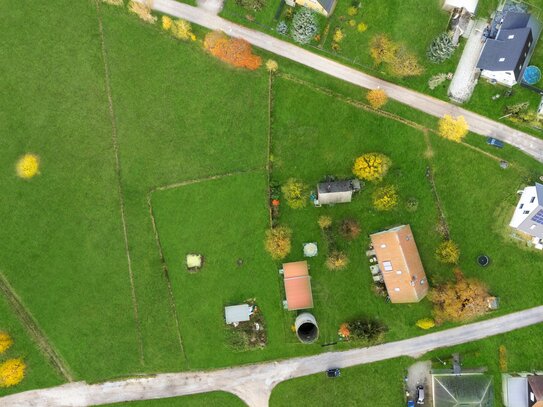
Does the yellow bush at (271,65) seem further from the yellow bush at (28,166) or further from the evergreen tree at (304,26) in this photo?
the yellow bush at (28,166)

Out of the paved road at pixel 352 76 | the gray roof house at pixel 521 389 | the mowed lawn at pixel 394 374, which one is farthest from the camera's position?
A: the paved road at pixel 352 76

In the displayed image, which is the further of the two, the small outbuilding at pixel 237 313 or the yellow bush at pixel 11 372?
the small outbuilding at pixel 237 313

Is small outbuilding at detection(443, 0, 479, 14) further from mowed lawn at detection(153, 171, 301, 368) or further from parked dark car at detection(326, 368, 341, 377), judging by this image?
parked dark car at detection(326, 368, 341, 377)

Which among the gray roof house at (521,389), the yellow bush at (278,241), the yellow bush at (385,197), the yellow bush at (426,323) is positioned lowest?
the gray roof house at (521,389)

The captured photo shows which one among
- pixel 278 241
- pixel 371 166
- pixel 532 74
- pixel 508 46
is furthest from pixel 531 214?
pixel 278 241

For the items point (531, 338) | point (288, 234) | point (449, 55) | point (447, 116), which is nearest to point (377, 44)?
point (449, 55)

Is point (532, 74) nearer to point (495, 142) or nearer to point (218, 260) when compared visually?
point (495, 142)

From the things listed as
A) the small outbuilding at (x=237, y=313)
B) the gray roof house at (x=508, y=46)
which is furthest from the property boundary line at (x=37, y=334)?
the gray roof house at (x=508, y=46)

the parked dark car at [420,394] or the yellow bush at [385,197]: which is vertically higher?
the yellow bush at [385,197]
